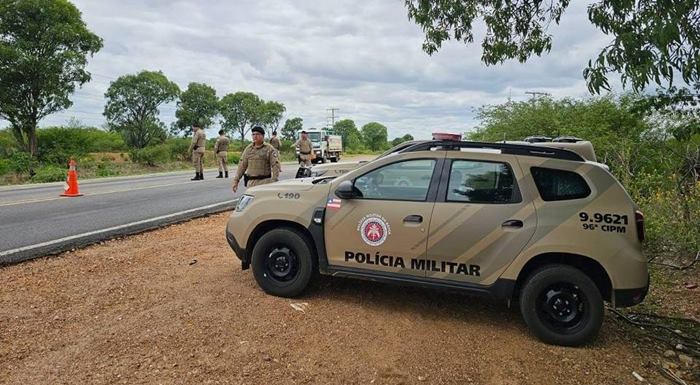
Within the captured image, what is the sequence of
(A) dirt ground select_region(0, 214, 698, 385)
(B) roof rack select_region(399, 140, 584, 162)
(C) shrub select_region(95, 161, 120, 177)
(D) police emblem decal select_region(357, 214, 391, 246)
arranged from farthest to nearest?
(C) shrub select_region(95, 161, 120, 177) < (D) police emblem decal select_region(357, 214, 391, 246) < (B) roof rack select_region(399, 140, 584, 162) < (A) dirt ground select_region(0, 214, 698, 385)

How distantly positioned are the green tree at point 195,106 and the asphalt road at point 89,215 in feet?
159

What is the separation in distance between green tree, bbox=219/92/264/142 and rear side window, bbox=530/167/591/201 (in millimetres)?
70076

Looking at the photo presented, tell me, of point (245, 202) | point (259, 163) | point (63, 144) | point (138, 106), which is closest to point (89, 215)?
point (259, 163)

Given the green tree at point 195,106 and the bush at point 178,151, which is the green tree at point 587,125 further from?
the green tree at point 195,106

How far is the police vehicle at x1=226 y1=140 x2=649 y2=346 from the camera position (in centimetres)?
380

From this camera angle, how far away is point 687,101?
15.2 feet

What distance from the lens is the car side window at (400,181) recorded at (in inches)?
172

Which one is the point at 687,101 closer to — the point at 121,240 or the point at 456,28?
the point at 456,28

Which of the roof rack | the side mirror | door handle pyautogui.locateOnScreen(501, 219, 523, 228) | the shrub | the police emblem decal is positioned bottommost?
the shrub

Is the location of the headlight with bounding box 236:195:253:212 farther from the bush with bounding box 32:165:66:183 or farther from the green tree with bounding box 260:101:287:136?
the green tree with bounding box 260:101:287:136

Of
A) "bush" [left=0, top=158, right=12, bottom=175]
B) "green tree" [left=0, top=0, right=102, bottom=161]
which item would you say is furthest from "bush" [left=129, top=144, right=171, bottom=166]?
"bush" [left=0, top=158, right=12, bottom=175]

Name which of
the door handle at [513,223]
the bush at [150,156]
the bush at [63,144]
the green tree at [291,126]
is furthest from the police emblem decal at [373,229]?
the green tree at [291,126]

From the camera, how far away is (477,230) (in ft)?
13.3

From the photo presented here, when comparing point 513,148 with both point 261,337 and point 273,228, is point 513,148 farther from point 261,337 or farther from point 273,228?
point 261,337
